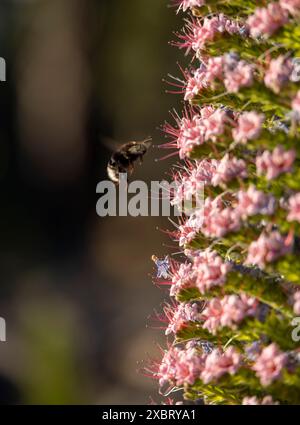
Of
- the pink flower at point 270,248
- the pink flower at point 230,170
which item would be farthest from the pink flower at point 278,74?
the pink flower at point 270,248

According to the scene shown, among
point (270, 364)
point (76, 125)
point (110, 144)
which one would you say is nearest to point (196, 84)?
point (270, 364)

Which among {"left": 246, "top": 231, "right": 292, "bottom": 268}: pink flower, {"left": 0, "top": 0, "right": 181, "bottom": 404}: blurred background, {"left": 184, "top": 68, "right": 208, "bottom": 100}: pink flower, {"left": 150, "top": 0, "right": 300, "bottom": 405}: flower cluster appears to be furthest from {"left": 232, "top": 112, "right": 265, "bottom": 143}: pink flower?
{"left": 0, "top": 0, "right": 181, "bottom": 404}: blurred background

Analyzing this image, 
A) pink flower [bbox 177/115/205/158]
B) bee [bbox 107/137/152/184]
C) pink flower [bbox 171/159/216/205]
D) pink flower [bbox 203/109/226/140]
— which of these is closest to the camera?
pink flower [bbox 203/109/226/140]

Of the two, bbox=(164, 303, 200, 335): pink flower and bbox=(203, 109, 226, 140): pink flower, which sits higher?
bbox=(203, 109, 226, 140): pink flower

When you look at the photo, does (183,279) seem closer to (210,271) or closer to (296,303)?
(210,271)

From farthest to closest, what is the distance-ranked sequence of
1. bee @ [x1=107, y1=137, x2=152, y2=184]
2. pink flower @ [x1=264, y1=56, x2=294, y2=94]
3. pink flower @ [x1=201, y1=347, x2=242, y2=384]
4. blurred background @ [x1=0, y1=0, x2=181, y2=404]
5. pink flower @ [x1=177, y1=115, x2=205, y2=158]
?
1. blurred background @ [x1=0, y1=0, x2=181, y2=404]
2. bee @ [x1=107, y1=137, x2=152, y2=184]
3. pink flower @ [x1=177, y1=115, x2=205, y2=158]
4. pink flower @ [x1=201, y1=347, x2=242, y2=384]
5. pink flower @ [x1=264, y1=56, x2=294, y2=94]

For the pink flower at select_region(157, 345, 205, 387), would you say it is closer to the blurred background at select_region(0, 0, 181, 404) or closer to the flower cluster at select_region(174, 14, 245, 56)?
the flower cluster at select_region(174, 14, 245, 56)

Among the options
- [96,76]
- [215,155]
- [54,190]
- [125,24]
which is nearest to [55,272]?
[54,190]
